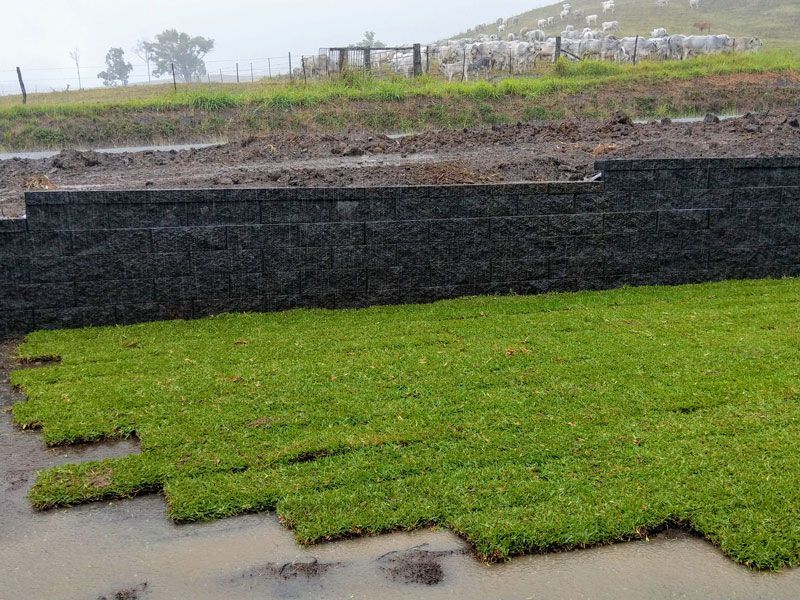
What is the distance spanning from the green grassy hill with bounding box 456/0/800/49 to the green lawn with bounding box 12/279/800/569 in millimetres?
50907

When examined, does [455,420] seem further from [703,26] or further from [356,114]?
[703,26]

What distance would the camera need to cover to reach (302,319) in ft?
22.1

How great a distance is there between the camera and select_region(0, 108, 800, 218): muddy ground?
8805 mm

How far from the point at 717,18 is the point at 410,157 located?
63.4 meters

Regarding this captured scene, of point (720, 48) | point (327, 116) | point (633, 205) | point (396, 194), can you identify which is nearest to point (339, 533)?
point (396, 194)

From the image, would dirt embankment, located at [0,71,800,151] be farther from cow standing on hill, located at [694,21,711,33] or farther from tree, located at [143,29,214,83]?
tree, located at [143,29,214,83]

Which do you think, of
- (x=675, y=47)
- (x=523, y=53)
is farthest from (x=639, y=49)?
(x=523, y=53)

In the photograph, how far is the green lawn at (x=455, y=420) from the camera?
3.58 metres

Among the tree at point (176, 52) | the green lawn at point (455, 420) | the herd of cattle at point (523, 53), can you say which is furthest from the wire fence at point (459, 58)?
the tree at point (176, 52)

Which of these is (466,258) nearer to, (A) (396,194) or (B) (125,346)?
(A) (396,194)

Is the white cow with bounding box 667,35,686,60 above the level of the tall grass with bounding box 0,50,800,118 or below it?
above

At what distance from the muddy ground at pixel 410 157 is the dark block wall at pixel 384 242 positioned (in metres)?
1.31

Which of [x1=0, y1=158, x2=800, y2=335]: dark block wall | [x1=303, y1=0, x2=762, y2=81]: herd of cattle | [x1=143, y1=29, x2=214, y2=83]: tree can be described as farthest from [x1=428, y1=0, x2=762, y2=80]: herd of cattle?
[x1=143, y1=29, x2=214, y2=83]: tree

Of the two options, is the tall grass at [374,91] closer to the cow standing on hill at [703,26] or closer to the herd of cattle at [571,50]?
the herd of cattle at [571,50]
